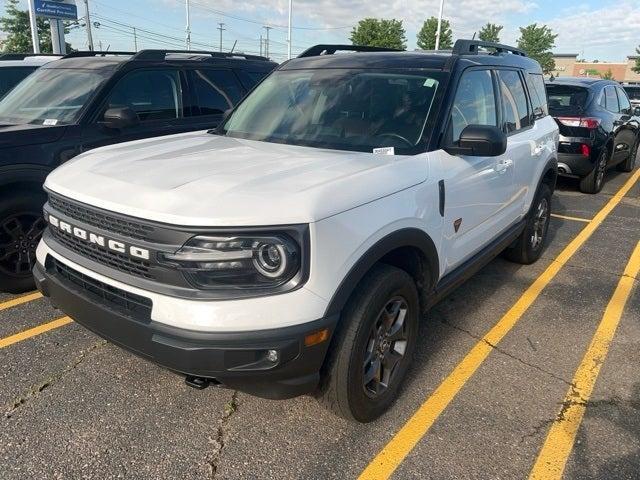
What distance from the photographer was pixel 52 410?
2713 mm

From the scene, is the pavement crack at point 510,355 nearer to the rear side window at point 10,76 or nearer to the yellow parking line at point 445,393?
the yellow parking line at point 445,393

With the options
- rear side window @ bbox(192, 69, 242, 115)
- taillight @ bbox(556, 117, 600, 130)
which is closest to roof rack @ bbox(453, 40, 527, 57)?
rear side window @ bbox(192, 69, 242, 115)

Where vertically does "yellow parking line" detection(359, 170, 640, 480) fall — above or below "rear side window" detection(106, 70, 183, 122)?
below

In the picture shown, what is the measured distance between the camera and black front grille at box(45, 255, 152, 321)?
219 cm

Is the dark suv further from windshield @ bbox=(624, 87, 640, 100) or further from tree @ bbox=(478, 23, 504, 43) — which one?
tree @ bbox=(478, 23, 504, 43)

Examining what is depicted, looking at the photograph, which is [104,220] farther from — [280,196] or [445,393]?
[445,393]

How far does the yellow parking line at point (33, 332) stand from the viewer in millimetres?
3414

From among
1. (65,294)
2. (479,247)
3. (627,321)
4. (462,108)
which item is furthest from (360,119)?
(627,321)

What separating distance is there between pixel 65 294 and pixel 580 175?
7935 millimetres

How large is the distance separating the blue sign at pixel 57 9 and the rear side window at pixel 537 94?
17.8 metres

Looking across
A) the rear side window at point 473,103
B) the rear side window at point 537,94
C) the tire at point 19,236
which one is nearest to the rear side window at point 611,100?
the rear side window at point 537,94

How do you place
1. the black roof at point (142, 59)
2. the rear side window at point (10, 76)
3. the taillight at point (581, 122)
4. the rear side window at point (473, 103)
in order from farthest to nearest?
the taillight at point (581, 122) → the rear side window at point (10, 76) → the black roof at point (142, 59) → the rear side window at point (473, 103)

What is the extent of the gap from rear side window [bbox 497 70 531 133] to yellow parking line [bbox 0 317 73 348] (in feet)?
11.8

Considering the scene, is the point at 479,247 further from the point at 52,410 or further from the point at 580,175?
the point at 580,175
